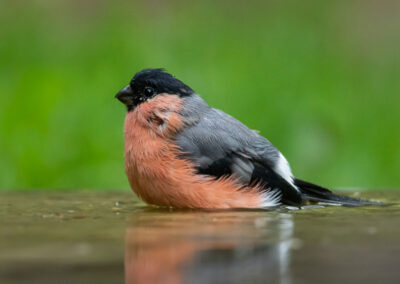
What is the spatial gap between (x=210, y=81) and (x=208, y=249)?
513cm

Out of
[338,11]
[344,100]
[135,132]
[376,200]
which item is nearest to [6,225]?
[135,132]

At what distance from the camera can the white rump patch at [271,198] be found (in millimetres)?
4137

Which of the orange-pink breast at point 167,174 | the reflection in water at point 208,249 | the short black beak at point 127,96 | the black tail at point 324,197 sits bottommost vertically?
the reflection in water at point 208,249

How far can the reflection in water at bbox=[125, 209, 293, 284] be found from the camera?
2.01 meters

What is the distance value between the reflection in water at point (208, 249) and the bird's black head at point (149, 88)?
127 cm

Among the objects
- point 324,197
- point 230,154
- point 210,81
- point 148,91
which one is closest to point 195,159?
point 230,154

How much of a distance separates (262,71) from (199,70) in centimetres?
70

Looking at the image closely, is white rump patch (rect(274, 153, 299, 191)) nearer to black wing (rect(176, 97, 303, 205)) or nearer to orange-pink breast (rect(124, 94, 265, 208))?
black wing (rect(176, 97, 303, 205))

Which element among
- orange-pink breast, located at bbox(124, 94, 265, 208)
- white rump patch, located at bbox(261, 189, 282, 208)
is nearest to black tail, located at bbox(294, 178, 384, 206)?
white rump patch, located at bbox(261, 189, 282, 208)

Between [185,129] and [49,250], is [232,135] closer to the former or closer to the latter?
[185,129]

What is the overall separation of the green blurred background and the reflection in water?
133 inches

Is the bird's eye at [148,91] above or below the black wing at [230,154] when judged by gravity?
above

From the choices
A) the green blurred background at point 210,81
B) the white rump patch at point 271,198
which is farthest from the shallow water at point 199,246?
the green blurred background at point 210,81

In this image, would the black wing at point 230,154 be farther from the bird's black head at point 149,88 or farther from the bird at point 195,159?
the bird's black head at point 149,88
